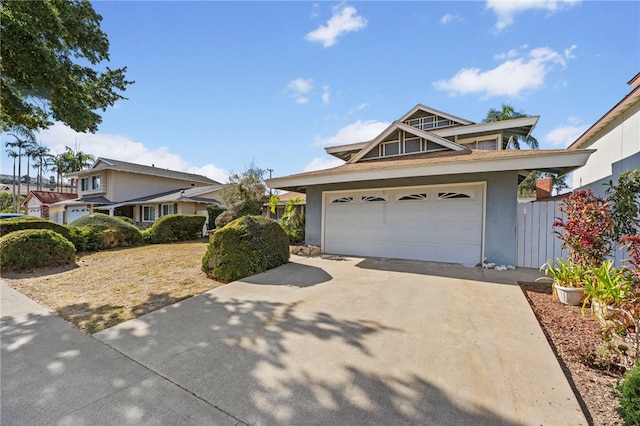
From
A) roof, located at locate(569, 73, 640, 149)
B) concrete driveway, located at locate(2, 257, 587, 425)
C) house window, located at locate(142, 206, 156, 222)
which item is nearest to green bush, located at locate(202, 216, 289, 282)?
concrete driveway, located at locate(2, 257, 587, 425)

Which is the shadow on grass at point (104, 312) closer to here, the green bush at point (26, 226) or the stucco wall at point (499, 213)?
the stucco wall at point (499, 213)

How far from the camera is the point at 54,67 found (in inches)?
237

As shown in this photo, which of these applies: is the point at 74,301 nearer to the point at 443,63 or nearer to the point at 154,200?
the point at 443,63

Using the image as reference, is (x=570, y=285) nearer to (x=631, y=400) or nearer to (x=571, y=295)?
(x=571, y=295)

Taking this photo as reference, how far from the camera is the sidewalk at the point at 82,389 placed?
2.20 meters

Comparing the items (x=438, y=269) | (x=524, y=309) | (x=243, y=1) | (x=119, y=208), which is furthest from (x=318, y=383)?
(x=119, y=208)

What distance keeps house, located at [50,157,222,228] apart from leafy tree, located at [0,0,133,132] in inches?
514

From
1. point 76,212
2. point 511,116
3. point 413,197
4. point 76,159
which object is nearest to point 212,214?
point 413,197

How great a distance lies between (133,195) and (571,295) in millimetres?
28225

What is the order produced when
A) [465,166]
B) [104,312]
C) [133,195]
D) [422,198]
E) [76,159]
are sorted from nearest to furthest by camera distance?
[104,312], [465,166], [422,198], [133,195], [76,159]

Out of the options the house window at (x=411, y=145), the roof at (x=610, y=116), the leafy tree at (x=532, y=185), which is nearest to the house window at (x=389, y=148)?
the house window at (x=411, y=145)

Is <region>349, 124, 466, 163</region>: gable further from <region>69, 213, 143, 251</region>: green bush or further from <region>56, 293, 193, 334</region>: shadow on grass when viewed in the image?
<region>69, 213, 143, 251</region>: green bush

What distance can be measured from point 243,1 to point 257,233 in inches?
240

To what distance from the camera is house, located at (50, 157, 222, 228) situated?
71.1ft
